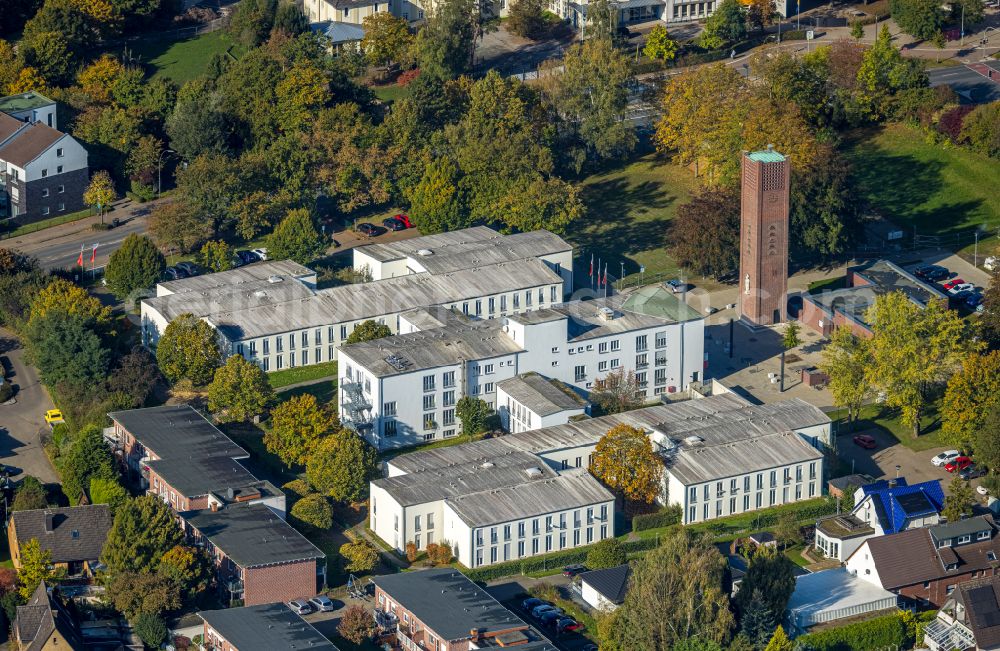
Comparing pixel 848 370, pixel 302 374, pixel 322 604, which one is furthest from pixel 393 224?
pixel 322 604

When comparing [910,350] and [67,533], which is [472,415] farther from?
[910,350]

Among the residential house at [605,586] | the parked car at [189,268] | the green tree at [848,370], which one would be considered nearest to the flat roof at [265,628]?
the residential house at [605,586]

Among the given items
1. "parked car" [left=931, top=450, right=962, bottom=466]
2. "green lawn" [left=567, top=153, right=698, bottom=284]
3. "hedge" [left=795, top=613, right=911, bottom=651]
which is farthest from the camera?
"green lawn" [left=567, top=153, right=698, bottom=284]

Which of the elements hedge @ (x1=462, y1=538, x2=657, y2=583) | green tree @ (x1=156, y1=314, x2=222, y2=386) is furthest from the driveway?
hedge @ (x1=462, y1=538, x2=657, y2=583)

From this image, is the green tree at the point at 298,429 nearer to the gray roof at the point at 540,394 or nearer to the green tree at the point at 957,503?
the gray roof at the point at 540,394

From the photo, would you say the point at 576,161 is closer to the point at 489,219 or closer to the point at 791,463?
the point at 489,219

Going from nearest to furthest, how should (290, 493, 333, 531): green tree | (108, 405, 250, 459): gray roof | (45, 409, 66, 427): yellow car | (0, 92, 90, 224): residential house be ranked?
1. (290, 493, 333, 531): green tree
2. (108, 405, 250, 459): gray roof
3. (45, 409, 66, 427): yellow car
4. (0, 92, 90, 224): residential house

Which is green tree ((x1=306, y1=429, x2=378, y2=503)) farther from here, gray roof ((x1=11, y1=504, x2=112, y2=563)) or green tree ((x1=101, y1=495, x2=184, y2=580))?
gray roof ((x1=11, y1=504, x2=112, y2=563))
